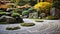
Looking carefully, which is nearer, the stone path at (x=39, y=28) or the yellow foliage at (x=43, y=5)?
the stone path at (x=39, y=28)

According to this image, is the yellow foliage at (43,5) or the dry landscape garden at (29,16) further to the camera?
the yellow foliage at (43,5)

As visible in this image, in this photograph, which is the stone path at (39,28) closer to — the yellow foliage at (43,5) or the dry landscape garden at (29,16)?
the dry landscape garden at (29,16)

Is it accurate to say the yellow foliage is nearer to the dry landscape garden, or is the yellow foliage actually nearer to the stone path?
the dry landscape garden

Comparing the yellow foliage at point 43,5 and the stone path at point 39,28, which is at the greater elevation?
the yellow foliage at point 43,5

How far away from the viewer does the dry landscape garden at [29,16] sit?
3.48 metres

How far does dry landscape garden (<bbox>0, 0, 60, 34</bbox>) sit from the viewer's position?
3.48 m

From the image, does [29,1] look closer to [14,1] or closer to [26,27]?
[14,1]

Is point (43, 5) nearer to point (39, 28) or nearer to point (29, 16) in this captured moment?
point (29, 16)

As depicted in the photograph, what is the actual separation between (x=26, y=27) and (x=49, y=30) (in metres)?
0.52

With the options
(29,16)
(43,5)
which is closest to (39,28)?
(29,16)

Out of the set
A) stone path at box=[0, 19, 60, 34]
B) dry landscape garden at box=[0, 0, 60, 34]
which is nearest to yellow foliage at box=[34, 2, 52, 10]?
dry landscape garden at box=[0, 0, 60, 34]

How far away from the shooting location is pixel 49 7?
3.77m

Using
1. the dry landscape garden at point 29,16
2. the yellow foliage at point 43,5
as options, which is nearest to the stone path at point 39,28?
the dry landscape garden at point 29,16

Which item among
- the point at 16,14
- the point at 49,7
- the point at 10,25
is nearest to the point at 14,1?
the point at 16,14
